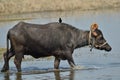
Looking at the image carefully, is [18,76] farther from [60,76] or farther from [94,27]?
[94,27]

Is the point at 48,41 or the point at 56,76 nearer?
the point at 56,76

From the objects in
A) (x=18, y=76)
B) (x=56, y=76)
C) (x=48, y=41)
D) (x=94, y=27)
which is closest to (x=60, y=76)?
(x=56, y=76)

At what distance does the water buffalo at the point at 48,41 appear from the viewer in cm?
1709

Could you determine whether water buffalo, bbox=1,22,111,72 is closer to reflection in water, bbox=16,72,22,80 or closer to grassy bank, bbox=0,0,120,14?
reflection in water, bbox=16,72,22,80

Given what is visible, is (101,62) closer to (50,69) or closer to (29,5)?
(50,69)

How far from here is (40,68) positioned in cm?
1786

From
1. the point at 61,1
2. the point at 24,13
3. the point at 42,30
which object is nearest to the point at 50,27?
the point at 42,30

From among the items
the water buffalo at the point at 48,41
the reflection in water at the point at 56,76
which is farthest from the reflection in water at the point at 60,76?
the water buffalo at the point at 48,41

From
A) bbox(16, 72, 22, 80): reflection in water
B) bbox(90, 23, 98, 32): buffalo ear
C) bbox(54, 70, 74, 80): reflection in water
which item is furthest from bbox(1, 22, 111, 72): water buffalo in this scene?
bbox(54, 70, 74, 80): reflection in water

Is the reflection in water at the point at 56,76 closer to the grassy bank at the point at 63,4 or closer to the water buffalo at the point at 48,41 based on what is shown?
the water buffalo at the point at 48,41

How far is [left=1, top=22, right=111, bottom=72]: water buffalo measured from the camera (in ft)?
56.1

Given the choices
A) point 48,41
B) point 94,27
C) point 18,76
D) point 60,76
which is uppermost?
point 94,27

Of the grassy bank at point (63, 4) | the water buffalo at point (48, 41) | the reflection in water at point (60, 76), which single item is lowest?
the grassy bank at point (63, 4)

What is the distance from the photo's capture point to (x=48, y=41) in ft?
56.7
